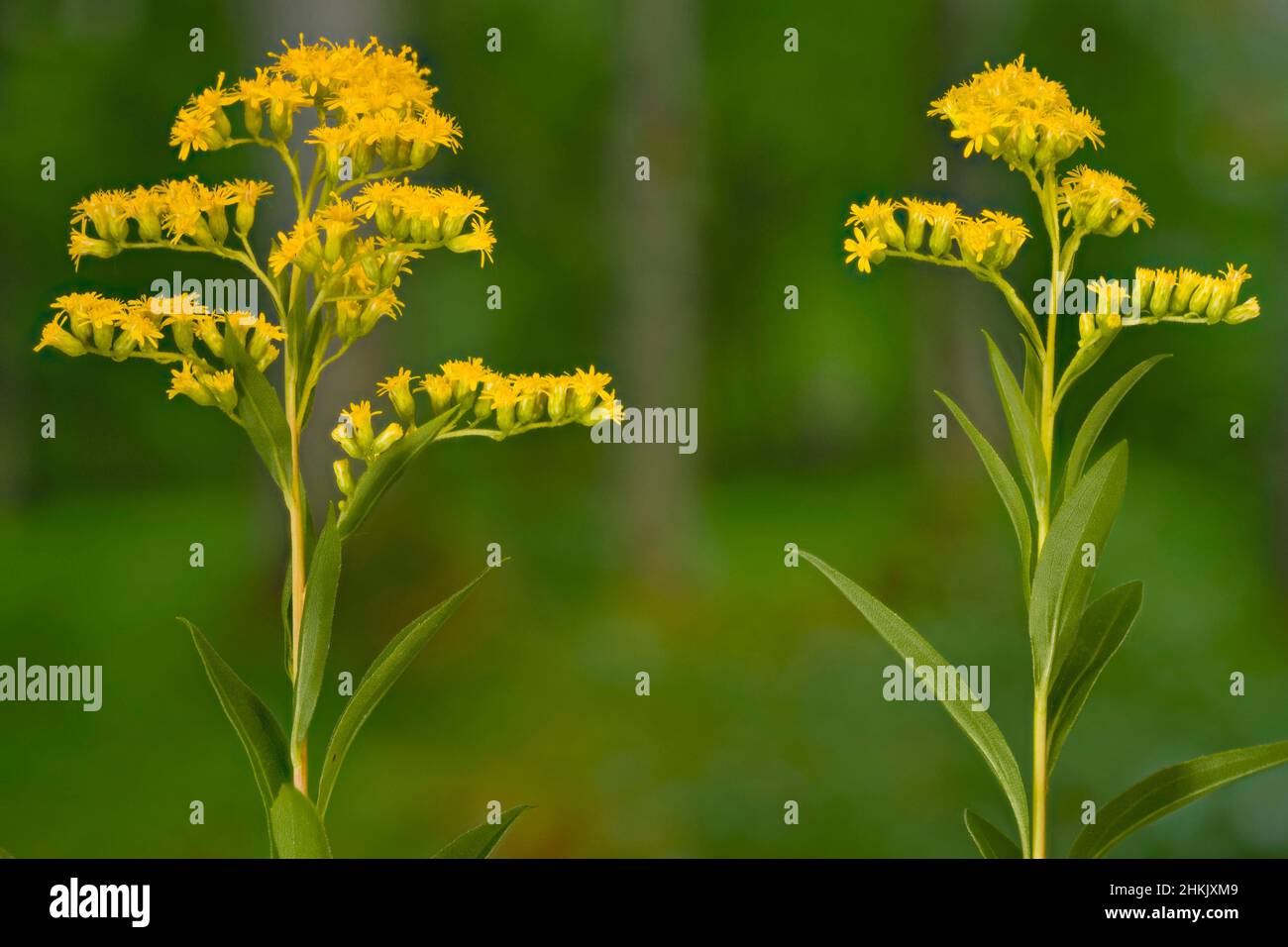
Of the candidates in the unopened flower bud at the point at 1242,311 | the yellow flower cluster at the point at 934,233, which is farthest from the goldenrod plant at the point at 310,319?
the unopened flower bud at the point at 1242,311

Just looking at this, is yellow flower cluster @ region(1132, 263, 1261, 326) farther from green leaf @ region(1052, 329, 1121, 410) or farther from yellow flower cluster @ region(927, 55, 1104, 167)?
yellow flower cluster @ region(927, 55, 1104, 167)

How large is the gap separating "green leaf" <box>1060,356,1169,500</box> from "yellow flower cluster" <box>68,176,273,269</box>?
157cm

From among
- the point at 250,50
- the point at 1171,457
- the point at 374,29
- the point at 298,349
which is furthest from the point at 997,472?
the point at 1171,457

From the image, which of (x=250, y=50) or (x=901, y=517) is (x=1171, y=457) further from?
(x=250, y=50)

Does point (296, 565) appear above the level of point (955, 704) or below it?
above

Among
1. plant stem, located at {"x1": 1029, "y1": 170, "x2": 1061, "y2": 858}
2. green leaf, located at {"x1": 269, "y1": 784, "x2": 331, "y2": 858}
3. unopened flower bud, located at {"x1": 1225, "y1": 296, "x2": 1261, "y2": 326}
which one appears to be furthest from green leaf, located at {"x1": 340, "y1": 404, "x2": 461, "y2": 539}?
unopened flower bud, located at {"x1": 1225, "y1": 296, "x2": 1261, "y2": 326}

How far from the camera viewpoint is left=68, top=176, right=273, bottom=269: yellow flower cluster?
208 cm

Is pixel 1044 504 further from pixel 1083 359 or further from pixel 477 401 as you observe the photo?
pixel 477 401

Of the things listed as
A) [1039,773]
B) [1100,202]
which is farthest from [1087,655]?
[1100,202]

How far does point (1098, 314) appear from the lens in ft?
7.18

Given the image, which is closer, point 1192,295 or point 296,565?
point 296,565

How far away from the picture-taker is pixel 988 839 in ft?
7.29

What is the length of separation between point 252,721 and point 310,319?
28.8 inches

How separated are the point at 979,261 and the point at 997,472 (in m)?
0.41
